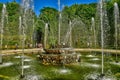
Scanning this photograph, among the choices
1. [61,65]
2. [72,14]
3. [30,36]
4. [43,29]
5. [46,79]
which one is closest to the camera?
[46,79]

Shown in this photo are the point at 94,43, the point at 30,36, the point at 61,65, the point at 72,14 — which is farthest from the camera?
the point at 72,14

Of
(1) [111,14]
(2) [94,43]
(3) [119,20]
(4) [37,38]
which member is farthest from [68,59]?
(4) [37,38]

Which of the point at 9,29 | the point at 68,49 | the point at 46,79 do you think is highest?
the point at 9,29

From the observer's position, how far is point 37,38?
5281cm

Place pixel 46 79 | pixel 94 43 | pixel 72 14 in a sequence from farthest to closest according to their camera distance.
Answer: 1. pixel 72 14
2. pixel 94 43
3. pixel 46 79

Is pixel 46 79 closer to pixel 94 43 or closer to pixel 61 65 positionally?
pixel 61 65

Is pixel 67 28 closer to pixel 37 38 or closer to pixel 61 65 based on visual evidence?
pixel 37 38

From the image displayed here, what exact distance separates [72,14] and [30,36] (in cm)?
1525

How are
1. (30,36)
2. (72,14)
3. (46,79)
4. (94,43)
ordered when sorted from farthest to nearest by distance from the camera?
(72,14) → (30,36) → (94,43) → (46,79)

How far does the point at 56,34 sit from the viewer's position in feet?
154

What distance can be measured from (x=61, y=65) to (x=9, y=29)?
29.6m

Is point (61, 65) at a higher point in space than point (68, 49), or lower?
lower

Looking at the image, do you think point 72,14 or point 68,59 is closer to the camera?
point 68,59

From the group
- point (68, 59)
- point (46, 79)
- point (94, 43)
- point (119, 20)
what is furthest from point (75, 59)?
point (119, 20)
